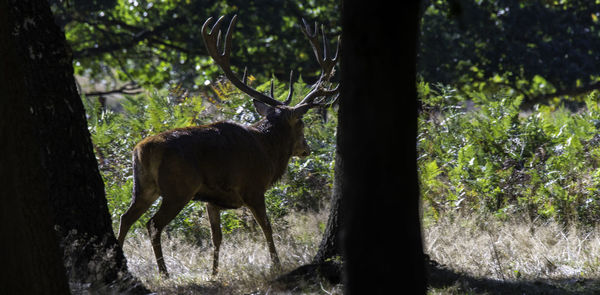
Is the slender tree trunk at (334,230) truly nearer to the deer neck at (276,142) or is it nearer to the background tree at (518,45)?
the deer neck at (276,142)

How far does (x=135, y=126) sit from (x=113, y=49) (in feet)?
29.2

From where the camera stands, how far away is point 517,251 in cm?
702

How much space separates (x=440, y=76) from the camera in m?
16.4

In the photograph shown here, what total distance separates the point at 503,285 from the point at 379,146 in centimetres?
289

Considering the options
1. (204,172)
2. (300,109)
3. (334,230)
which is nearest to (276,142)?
(300,109)

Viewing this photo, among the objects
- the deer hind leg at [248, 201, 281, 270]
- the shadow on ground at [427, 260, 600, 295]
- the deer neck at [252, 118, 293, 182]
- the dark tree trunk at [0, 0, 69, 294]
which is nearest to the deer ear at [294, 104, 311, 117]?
the deer neck at [252, 118, 293, 182]

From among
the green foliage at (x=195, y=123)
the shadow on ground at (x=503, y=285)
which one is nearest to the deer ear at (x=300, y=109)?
the green foliage at (x=195, y=123)

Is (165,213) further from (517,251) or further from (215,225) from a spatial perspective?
(517,251)

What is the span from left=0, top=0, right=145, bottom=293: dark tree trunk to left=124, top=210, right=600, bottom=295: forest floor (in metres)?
0.64

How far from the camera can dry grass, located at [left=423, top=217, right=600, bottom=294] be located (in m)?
6.18

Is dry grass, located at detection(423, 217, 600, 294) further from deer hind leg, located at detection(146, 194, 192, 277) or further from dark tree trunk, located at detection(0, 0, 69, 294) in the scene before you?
dark tree trunk, located at detection(0, 0, 69, 294)

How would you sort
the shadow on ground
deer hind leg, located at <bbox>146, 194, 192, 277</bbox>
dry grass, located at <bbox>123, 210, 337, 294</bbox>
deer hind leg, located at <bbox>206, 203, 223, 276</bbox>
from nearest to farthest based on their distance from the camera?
the shadow on ground → dry grass, located at <bbox>123, 210, 337, 294</bbox> → deer hind leg, located at <bbox>146, 194, 192, 277</bbox> → deer hind leg, located at <bbox>206, 203, 223, 276</bbox>

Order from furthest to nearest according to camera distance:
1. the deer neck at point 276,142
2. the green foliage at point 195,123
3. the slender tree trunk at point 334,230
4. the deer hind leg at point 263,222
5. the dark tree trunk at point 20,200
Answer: the green foliage at point 195,123 → the deer neck at point 276,142 → the deer hind leg at point 263,222 → the slender tree trunk at point 334,230 → the dark tree trunk at point 20,200

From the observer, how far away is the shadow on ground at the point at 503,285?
5.51 meters
